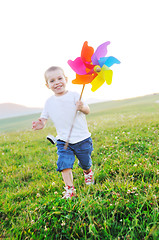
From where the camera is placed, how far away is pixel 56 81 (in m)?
3.53

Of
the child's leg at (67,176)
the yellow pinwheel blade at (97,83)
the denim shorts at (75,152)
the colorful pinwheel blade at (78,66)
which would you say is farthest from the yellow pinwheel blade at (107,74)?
the child's leg at (67,176)

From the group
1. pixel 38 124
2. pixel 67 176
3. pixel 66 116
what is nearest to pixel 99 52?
pixel 66 116

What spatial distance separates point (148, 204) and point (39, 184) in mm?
2319

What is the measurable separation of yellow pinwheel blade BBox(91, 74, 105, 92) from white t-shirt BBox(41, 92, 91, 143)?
433 millimetres

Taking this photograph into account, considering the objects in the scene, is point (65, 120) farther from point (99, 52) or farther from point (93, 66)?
point (99, 52)

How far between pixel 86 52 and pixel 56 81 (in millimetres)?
810

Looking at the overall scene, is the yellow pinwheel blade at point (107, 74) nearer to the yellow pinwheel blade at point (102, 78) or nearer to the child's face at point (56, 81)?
the yellow pinwheel blade at point (102, 78)

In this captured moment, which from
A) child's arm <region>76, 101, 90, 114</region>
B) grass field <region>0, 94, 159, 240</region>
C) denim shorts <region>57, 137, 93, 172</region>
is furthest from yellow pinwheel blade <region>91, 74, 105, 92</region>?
grass field <region>0, 94, 159, 240</region>

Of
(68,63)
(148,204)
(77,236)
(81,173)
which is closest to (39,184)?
(81,173)

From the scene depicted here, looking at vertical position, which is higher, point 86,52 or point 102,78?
point 86,52

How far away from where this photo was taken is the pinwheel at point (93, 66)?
3.18m

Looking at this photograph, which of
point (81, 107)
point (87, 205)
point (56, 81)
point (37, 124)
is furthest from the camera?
point (37, 124)

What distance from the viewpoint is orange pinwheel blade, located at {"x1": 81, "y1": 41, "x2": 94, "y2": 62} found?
129 inches

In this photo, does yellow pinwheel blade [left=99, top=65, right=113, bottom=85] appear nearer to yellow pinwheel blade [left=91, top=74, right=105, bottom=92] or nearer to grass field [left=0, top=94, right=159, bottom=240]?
yellow pinwheel blade [left=91, top=74, right=105, bottom=92]
